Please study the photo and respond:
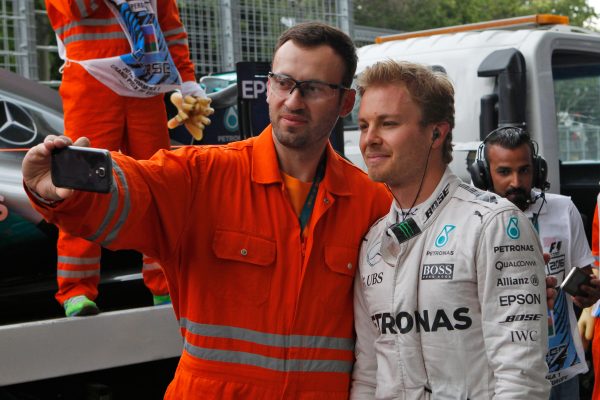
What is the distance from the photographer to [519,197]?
3.75 metres

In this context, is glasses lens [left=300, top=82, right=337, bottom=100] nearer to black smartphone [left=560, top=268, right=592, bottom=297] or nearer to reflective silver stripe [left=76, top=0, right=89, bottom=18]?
black smartphone [left=560, top=268, right=592, bottom=297]

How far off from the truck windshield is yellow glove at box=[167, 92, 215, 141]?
104 inches

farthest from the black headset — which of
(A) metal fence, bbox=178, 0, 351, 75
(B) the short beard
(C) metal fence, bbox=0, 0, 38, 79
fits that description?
(A) metal fence, bbox=178, 0, 351, 75

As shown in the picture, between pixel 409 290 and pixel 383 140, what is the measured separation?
0.41 m

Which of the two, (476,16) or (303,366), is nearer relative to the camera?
(303,366)

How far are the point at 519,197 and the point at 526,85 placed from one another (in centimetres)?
176

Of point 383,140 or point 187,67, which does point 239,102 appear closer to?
point 187,67

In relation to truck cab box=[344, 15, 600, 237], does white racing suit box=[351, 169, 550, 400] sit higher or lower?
lower

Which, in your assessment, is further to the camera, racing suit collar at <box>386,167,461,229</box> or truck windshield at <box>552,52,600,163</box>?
truck windshield at <box>552,52,600,163</box>

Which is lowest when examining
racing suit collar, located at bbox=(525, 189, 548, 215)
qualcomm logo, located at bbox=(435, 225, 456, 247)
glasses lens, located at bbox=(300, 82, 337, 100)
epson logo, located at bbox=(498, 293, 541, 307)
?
epson logo, located at bbox=(498, 293, 541, 307)

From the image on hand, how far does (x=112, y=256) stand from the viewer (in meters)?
3.92

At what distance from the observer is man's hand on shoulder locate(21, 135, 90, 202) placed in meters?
2.11

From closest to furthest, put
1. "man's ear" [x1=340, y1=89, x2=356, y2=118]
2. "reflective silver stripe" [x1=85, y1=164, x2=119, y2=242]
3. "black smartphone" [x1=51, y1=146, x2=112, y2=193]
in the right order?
"black smartphone" [x1=51, y1=146, x2=112, y2=193], "reflective silver stripe" [x1=85, y1=164, x2=119, y2=242], "man's ear" [x1=340, y1=89, x2=356, y2=118]

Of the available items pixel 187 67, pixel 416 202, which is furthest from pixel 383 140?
pixel 187 67
